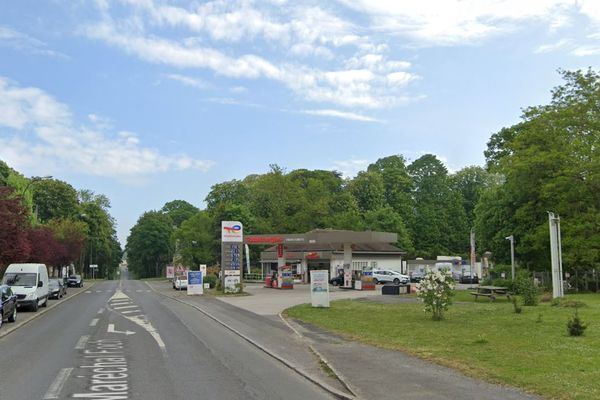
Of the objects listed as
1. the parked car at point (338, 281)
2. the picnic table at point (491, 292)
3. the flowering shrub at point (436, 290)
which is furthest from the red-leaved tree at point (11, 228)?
the parked car at point (338, 281)

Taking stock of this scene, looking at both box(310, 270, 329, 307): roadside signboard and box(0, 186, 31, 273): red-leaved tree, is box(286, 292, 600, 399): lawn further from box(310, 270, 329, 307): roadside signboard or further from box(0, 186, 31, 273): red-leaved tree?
box(0, 186, 31, 273): red-leaved tree

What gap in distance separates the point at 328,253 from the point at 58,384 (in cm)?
5837

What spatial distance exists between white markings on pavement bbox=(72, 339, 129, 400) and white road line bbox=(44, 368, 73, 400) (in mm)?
355

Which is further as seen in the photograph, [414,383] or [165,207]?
[165,207]

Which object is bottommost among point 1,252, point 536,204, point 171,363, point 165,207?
point 171,363

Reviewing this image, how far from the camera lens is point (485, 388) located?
9016 millimetres

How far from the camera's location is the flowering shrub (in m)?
19.4

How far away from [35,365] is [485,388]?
910 cm

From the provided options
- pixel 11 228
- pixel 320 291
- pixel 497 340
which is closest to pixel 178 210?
pixel 11 228

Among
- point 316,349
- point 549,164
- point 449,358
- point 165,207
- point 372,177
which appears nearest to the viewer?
point 449,358

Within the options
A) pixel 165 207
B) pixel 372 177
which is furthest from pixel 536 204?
pixel 165 207

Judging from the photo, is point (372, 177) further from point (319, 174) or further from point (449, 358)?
point (449, 358)

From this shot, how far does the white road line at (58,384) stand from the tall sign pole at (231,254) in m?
31.9

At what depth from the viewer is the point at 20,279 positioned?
95.0 ft
